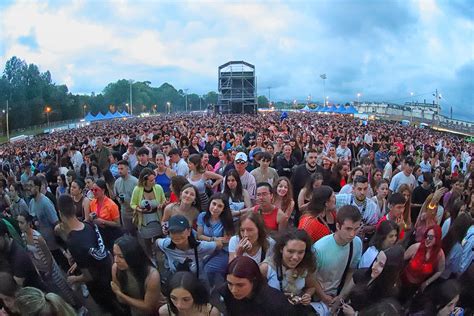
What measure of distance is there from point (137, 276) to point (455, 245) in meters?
3.06

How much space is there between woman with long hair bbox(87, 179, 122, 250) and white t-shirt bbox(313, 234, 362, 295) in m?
2.45

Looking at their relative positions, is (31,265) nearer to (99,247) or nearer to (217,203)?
(99,247)

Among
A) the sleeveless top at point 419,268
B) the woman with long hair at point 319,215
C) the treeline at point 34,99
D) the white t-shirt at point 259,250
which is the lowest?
the sleeveless top at point 419,268

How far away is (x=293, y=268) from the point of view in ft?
9.49

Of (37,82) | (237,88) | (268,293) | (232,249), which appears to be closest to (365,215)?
(232,249)

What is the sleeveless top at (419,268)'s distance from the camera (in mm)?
3523

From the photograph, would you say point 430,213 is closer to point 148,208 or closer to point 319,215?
point 319,215

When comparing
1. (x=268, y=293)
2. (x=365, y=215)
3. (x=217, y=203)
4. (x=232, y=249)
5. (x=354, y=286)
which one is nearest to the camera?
(x=268, y=293)

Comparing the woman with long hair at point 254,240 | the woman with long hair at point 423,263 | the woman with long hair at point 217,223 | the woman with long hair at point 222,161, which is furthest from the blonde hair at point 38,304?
the woman with long hair at point 222,161

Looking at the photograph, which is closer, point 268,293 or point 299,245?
point 268,293

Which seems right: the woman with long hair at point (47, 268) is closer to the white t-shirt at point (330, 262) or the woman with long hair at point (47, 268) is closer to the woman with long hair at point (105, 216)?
the woman with long hair at point (105, 216)

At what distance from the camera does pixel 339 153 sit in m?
9.61

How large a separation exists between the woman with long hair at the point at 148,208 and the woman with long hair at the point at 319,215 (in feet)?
6.39

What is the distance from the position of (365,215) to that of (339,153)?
5.17 meters
